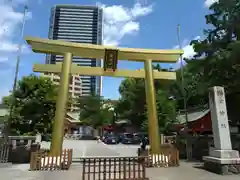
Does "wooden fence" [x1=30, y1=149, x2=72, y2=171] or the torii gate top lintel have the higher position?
the torii gate top lintel

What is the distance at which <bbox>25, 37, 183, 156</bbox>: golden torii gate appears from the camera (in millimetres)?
12023

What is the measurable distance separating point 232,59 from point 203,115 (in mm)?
11614

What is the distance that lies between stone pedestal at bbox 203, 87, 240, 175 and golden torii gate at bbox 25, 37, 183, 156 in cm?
316

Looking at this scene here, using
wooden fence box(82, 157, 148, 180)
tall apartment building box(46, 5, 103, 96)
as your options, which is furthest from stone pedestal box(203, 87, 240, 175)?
tall apartment building box(46, 5, 103, 96)

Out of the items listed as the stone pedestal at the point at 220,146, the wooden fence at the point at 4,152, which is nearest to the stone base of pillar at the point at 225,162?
the stone pedestal at the point at 220,146

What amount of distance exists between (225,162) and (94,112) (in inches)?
1756

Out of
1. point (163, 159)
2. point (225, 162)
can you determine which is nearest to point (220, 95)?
point (225, 162)

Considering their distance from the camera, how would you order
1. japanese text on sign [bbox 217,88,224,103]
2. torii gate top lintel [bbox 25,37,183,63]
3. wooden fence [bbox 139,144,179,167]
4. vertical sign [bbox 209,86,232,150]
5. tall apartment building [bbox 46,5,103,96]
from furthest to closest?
tall apartment building [bbox 46,5,103,96]
torii gate top lintel [bbox 25,37,183,63]
wooden fence [bbox 139,144,179,167]
japanese text on sign [bbox 217,88,224,103]
vertical sign [bbox 209,86,232,150]

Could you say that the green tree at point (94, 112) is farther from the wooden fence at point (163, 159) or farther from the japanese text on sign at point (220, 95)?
the japanese text on sign at point (220, 95)

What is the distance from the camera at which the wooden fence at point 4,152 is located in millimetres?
12688

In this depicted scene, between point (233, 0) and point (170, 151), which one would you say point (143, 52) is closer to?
point (170, 151)

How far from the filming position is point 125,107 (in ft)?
137

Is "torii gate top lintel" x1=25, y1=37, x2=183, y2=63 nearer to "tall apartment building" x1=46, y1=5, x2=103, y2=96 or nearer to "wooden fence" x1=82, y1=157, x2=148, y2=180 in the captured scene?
"wooden fence" x1=82, y1=157, x2=148, y2=180

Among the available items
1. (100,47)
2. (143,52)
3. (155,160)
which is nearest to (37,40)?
(100,47)
